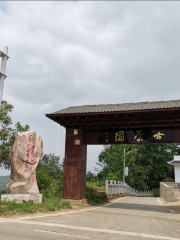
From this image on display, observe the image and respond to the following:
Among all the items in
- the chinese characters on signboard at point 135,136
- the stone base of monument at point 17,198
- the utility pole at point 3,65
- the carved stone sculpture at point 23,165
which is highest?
the utility pole at point 3,65

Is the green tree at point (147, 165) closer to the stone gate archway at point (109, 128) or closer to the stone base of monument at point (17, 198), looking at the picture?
the stone gate archway at point (109, 128)

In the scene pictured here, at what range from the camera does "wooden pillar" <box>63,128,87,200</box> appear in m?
12.3

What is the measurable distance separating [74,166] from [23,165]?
295 centimetres

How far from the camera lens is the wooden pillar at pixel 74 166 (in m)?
12.3

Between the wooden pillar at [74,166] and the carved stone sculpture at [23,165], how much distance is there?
2161 mm

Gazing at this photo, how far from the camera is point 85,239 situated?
499 centimetres

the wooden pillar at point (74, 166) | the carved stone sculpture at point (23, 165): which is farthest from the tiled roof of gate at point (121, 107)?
the carved stone sculpture at point (23, 165)

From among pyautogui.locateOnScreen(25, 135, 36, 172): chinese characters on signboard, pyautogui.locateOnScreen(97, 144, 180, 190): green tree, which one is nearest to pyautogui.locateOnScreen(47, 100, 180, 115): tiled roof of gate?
pyautogui.locateOnScreen(25, 135, 36, 172): chinese characters on signboard

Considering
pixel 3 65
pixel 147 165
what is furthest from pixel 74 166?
pixel 147 165

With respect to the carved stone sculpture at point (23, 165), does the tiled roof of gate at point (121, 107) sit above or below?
above

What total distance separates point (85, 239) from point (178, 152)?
152ft

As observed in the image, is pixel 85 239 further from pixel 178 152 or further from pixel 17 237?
pixel 178 152

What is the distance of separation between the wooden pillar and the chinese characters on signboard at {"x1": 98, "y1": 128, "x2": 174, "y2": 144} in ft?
3.89

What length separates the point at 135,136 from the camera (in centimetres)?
1212
